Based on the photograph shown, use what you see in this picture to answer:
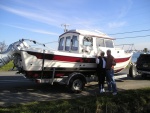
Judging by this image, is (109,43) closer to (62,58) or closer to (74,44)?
(74,44)

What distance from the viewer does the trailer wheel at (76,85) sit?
10.7 metres

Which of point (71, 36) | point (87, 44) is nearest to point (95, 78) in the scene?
point (87, 44)

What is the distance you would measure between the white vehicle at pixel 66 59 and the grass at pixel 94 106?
269cm

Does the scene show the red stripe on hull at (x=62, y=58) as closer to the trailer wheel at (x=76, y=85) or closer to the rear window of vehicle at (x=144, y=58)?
the trailer wheel at (x=76, y=85)

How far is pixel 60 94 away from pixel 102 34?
4.87 metres

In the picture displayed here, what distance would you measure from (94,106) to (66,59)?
13.4ft

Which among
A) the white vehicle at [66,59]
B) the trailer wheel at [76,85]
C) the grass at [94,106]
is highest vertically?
the white vehicle at [66,59]

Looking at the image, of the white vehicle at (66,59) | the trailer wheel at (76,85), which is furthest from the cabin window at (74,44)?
the trailer wheel at (76,85)

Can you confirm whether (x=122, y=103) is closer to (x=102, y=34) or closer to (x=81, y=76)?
(x=81, y=76)

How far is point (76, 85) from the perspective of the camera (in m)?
10.9

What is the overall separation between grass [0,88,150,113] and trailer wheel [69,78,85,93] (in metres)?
2.72

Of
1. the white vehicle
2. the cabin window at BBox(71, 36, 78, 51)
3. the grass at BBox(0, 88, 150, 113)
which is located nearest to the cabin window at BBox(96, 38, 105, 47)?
the white vehicle

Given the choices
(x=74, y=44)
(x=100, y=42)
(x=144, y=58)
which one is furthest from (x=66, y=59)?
(x=144, y=58)

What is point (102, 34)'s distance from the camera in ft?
44.4
